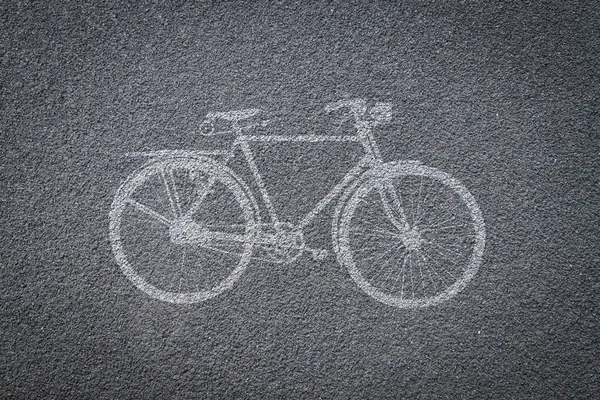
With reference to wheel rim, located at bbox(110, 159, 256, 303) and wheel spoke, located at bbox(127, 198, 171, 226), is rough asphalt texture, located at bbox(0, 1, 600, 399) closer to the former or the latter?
wheel rim, located at bbox(110, 159, 256, 303)

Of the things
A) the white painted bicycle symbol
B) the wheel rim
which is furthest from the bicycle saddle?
the wheel rim

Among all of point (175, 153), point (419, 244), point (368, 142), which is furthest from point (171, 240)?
point (419, 244)

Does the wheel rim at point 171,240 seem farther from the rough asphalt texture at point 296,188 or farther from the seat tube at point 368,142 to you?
the seat tube at point 368,142

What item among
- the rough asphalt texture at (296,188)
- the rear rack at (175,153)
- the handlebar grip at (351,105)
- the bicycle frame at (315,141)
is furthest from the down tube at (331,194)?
the rear rack at (175,153)

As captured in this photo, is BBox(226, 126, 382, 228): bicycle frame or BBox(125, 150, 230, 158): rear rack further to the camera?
BBox(125, 150, 230, 158): rear rack

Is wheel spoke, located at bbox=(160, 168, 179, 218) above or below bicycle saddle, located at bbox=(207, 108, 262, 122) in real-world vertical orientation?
below

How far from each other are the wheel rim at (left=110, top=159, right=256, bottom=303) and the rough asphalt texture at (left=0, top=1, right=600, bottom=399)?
94mm

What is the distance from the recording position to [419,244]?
127 inches

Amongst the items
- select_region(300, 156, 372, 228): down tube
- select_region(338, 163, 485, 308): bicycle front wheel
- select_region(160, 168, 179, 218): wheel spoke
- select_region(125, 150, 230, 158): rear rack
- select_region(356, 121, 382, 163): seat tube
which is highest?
select_region(125, 150, 230, 158): rear rack

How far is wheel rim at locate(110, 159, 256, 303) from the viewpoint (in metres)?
3.25

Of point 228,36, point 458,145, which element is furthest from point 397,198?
point 228,36

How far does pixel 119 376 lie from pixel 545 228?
286 cm

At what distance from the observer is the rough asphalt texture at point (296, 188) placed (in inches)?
127

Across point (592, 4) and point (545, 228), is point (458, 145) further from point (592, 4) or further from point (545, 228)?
point (592, 4)
